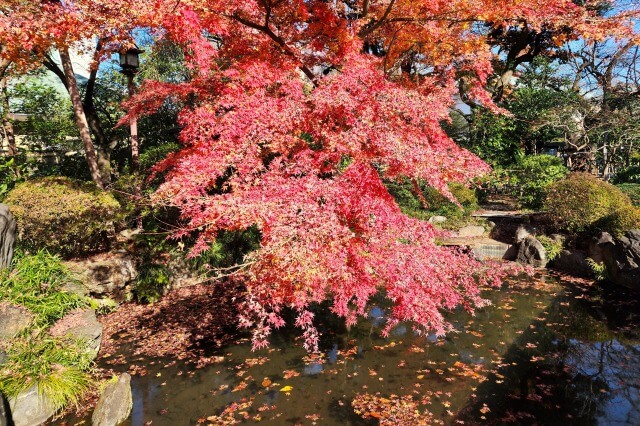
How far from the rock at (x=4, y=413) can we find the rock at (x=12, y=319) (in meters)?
1.06

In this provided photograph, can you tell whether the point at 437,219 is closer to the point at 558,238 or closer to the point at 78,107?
the point at 558,238

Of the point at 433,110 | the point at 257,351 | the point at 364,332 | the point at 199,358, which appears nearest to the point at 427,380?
the point at 364,332

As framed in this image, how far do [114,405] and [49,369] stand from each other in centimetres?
107

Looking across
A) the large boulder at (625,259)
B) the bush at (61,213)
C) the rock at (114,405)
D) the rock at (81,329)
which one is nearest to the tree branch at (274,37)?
the bush at (61,213)

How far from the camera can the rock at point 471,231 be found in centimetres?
1287

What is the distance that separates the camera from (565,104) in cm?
1470

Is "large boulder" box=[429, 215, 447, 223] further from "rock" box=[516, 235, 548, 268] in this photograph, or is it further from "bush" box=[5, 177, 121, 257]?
"bush" box=[5, 177, 121, 257]

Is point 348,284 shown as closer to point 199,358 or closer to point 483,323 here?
point 199,358

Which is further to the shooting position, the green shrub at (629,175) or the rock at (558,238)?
the green shrub at (629,175)

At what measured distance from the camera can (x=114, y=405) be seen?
184 inches

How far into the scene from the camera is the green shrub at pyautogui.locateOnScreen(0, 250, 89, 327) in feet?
18.4

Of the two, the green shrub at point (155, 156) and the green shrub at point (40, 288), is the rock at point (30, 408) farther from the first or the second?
the green shrub at point (155, 156)

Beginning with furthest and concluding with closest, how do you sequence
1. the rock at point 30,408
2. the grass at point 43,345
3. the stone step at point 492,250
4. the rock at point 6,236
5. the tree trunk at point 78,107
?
1. the stone step at point 492,250
2. the tree trunk at point 78,107
3. the rock at point 6,236
4. the grass at point 43,345
5. the rock at point 30,408

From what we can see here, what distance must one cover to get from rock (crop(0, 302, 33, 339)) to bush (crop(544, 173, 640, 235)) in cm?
1249
